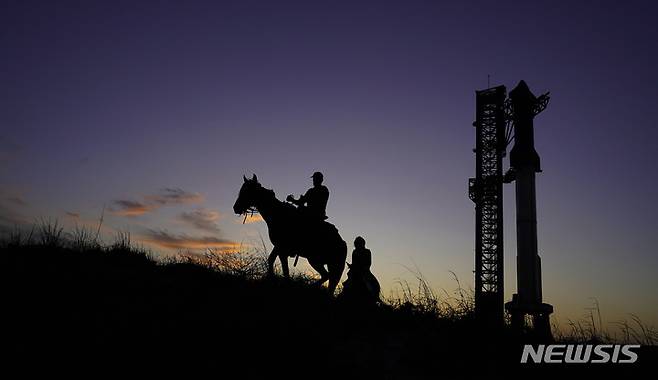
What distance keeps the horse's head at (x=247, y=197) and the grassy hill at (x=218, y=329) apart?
3.44 metres

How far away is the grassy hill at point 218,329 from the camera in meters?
4.71

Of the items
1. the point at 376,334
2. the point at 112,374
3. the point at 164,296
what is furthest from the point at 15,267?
the point at 376,334

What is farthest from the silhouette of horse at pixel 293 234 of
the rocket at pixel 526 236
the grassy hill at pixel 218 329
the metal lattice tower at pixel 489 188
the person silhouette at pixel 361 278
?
the metal lattice tower at pixel 489 188

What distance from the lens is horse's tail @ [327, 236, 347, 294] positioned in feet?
39.2

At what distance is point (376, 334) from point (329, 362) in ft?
6.22

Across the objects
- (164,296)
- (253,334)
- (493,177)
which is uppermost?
(493,177)

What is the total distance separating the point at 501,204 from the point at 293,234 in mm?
28026

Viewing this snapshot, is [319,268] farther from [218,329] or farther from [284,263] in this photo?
[218,329]

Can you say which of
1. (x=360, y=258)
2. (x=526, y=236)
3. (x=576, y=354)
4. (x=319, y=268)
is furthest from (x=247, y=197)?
(x=526, y=236)

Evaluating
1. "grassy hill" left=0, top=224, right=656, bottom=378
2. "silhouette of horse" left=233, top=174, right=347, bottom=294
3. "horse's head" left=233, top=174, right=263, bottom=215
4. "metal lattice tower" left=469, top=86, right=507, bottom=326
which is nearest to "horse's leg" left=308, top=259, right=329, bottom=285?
"silhouette of horse" left=233, top=174, right=347, bottom=294

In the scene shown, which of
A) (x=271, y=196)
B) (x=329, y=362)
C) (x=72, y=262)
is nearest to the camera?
(x=329, y=362)

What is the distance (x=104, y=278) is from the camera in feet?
23.7

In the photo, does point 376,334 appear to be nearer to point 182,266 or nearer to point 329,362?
point 329,362

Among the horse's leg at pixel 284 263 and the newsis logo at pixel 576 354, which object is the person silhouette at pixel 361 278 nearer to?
the horse's leg at pixel 284 263
